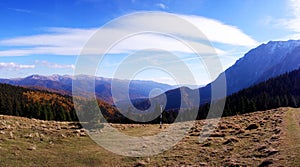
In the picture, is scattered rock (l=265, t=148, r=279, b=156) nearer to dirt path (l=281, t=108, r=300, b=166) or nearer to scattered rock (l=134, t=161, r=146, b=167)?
dirt path (l=281, t=108, r=300, b=166)

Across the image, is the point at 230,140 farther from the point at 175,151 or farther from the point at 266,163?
the point at 266,163

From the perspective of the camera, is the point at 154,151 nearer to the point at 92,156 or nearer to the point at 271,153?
the point at 92,156

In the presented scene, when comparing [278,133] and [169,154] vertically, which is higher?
[278,133]

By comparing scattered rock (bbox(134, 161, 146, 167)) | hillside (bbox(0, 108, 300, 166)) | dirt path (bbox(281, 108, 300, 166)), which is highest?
dirt path (bbox(281, 108, 300, 166))

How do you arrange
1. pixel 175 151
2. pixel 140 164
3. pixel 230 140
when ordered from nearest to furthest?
pixel 140 164 < pixel 175 151 < pixel 230 140

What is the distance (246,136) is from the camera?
37094 millimetres

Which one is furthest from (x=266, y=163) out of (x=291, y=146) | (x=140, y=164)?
(x=140, y=164)

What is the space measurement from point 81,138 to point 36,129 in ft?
28.5

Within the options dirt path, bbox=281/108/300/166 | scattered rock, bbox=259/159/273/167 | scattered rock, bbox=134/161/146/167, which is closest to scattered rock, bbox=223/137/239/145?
dirt path, bbox=281/108/300/166

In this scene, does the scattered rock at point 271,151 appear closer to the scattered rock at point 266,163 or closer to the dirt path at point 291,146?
the dirt path at point 291,146

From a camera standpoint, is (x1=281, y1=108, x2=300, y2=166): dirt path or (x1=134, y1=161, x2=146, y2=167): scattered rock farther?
(x1=134, y1=161, x2=146, y2=167): scattered rock

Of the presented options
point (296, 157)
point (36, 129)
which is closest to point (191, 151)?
point (296, 157)

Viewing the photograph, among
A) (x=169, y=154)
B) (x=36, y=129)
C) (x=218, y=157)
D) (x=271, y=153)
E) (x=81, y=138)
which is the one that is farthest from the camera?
(x=36, y=129)

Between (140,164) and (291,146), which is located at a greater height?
(291,146)
